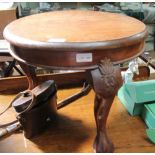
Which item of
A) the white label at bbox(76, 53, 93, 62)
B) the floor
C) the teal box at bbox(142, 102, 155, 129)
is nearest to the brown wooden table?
the white label at bbox(76, 53, 93, 62)

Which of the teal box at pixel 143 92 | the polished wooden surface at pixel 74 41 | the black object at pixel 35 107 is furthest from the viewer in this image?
the teal box at pixel 143 92

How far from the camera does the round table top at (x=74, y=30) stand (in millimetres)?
792

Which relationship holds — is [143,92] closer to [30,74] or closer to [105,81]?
[105,81]

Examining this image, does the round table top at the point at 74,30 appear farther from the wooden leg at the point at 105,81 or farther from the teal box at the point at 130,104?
the teal box at the point at 130,104

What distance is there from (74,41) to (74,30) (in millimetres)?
123

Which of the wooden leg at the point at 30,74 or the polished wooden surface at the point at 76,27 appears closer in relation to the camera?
the polished wooden surface at the point at 76,27

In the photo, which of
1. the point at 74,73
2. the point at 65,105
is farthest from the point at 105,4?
the point at 65,105

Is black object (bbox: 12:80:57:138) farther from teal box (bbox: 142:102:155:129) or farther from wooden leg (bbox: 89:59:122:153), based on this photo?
teal box (bbox: 142:102:155:129)

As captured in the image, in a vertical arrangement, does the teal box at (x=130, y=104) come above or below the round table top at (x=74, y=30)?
below

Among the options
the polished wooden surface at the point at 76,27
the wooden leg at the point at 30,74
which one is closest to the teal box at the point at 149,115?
the polished wooden surface at the point at 76,27

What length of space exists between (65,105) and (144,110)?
384 millimetres

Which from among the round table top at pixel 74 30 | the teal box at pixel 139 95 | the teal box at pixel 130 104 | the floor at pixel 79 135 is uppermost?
the round table top at pixel 74 30

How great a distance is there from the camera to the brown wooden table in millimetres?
778

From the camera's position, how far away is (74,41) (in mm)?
781
